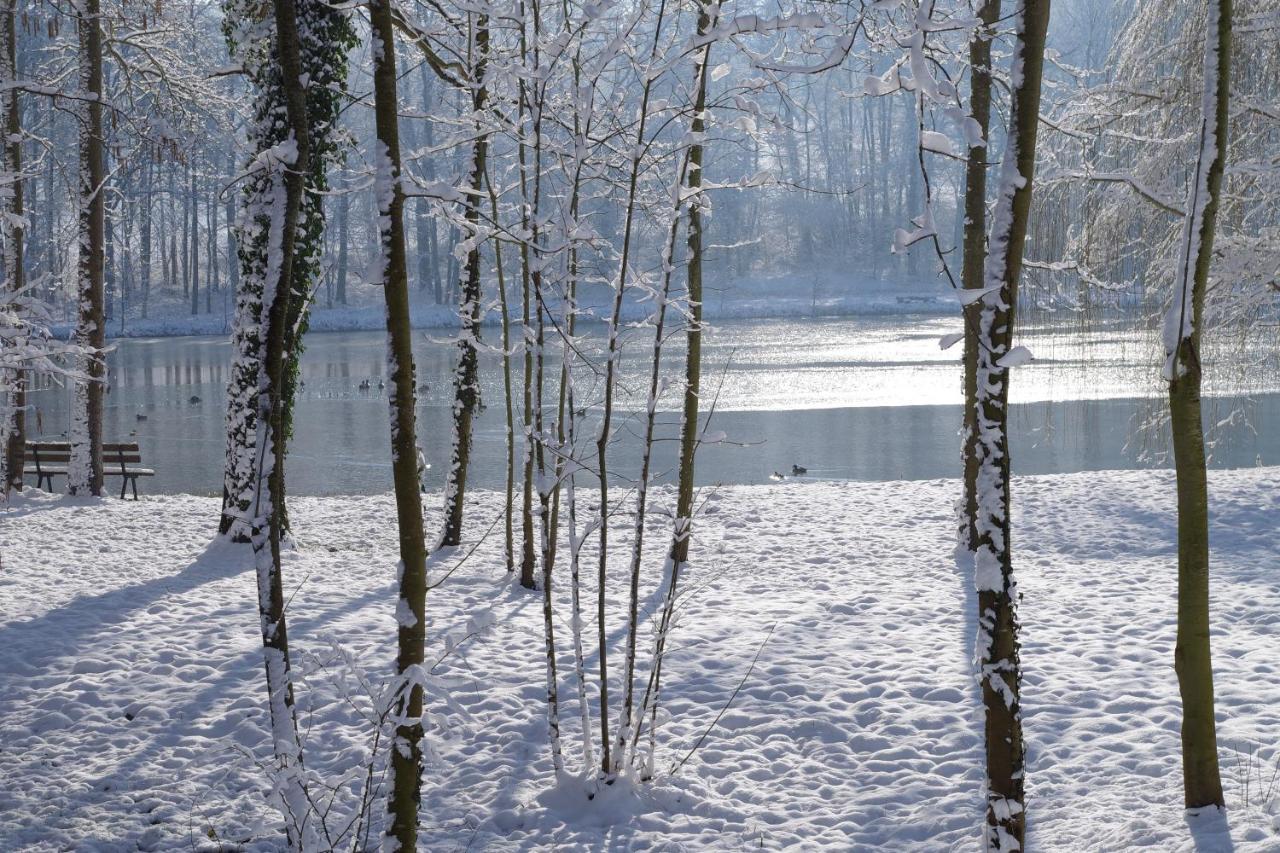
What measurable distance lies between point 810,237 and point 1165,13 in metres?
53.6

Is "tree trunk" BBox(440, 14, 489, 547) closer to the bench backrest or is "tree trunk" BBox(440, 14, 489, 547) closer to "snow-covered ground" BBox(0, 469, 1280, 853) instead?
"snow-covered ground" BBox(0, 469, 1280, 853)

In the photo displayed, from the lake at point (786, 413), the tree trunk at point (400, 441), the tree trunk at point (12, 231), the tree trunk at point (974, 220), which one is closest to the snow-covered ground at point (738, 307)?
the lake at point (786, 413)

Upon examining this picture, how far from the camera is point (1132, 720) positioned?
5387 millimetres

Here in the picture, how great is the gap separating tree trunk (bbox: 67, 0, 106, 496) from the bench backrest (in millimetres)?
1161

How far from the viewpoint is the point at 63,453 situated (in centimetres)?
1362

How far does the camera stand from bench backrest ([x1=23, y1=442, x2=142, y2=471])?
13.4 m

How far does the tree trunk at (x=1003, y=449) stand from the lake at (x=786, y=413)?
4886 mm

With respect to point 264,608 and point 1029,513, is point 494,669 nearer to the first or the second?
point 264,608

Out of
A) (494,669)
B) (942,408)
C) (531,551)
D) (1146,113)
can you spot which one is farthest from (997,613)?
(942,408)

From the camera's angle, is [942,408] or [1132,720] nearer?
[1132,720]

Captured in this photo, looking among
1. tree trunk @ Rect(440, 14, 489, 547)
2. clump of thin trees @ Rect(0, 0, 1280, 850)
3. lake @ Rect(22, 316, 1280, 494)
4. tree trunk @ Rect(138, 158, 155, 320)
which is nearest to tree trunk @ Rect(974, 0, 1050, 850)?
clump of thin trees @ Rect(0, 0, 1280, 850)

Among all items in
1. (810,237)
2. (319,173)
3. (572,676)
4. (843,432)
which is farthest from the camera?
(810,237)

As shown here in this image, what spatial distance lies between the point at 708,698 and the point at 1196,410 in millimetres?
3194

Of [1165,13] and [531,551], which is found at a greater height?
[1165,13]
